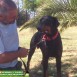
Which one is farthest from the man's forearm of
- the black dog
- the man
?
the black dog

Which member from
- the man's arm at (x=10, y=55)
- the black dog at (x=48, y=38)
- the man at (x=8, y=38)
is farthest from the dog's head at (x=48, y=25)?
the man's arm at (x=10, y=55)

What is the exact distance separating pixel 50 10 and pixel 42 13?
0.23 m

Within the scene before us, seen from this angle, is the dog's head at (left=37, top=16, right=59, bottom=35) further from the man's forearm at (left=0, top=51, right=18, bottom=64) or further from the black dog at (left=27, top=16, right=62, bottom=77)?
the man's forearm at (left=0, top=51, right=18, bottom=64)

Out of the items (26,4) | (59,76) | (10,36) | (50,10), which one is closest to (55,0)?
(50,10)

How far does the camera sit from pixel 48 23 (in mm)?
6266

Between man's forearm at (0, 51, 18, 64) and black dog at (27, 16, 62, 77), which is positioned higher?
man's forearm at (0, 51, 18, 64)

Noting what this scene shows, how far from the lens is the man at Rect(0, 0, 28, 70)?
3.14m

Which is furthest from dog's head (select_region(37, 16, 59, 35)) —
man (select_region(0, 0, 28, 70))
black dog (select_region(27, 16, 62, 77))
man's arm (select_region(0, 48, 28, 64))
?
man's arm (select_region(0, 48, 28, 64))

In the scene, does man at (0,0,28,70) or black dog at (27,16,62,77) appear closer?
man at (0,0,28,70)

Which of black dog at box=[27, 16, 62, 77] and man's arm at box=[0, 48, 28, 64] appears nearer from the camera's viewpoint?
man's arm at box=[0, 48, 28, 64]

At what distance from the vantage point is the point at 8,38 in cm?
332

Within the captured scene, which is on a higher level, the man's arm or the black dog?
the man's arm

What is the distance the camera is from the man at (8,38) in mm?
3145

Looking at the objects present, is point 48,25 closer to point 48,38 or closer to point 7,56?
point 48,38
